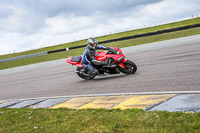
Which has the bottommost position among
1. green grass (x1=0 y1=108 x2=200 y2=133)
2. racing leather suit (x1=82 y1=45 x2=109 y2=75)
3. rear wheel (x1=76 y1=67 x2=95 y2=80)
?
green grass (x1=0 y1=108 x2=200 y2=133)

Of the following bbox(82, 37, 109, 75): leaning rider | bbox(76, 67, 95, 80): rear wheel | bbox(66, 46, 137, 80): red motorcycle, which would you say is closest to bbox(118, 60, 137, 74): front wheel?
bbox(66, 46, 137, 80): red motorcycle

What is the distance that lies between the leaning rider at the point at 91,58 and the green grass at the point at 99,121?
154 inches

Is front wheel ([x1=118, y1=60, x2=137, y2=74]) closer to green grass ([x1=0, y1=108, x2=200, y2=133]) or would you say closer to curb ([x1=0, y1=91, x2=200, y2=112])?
curb ([x1=0, y1=91, x2=200, y2=112])

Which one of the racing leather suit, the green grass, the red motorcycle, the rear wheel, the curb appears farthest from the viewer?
the rear wheel

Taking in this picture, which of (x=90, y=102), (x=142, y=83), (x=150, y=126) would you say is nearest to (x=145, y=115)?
(x=150, y=126)

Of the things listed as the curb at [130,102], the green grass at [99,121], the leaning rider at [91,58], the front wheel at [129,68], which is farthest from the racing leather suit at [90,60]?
the green grass at [99,121]

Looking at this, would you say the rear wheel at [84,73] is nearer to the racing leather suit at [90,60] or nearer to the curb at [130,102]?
the racing leather suit at [90,60]

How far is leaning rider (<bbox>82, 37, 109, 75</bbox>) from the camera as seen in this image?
403 inches

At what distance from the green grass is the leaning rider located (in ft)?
12.8

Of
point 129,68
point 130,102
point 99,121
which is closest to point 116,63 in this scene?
point 129,68

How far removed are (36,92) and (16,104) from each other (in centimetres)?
170

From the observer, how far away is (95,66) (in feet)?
35.1

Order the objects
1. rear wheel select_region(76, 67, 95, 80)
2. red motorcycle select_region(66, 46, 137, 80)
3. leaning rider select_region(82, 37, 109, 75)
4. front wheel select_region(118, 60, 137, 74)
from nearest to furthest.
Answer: red motorcycle select_region(66, 46, 137, 80) → front wheel select_region(118, 60, 137, 74) → leaning rider select_region(82, 37, 109, 75) → rear wheel select_region(76, 67, 95, 80)

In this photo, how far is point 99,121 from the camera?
5.12 meters
